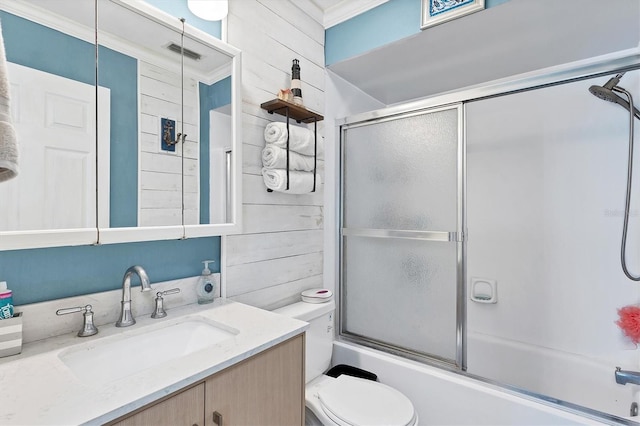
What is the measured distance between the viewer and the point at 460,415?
5.13 feet

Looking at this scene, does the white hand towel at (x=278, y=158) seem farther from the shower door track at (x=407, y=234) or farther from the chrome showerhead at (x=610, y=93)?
the chrome showerhead at (x=610, y=93)

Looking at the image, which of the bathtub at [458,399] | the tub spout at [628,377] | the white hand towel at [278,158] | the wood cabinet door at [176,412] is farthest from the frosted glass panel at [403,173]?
the wood cabinet door at [176,412]

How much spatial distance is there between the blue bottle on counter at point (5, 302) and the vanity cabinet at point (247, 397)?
0.51 m

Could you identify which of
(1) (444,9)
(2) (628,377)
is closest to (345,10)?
(1) (444,9)

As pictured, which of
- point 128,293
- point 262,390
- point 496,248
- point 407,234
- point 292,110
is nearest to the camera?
point 262,390

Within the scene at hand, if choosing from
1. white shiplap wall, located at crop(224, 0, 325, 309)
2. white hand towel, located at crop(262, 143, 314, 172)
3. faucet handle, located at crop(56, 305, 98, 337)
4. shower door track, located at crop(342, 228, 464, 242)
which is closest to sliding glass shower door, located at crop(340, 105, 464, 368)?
shower door track, located at crop(342, 228, 464, 242)

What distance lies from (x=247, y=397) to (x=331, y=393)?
63 cm

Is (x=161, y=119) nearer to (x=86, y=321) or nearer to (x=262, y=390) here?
(x=86, y=321)

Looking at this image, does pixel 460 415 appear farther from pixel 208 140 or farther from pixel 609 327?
pixel 208 140

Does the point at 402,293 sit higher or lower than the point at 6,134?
lower

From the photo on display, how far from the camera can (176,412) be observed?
0.79 metres

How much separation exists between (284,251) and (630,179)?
6.22 ft

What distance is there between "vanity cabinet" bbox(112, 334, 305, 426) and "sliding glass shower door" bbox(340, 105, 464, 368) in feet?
2.92

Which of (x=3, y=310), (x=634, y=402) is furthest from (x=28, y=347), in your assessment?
(x=634, y=402)
